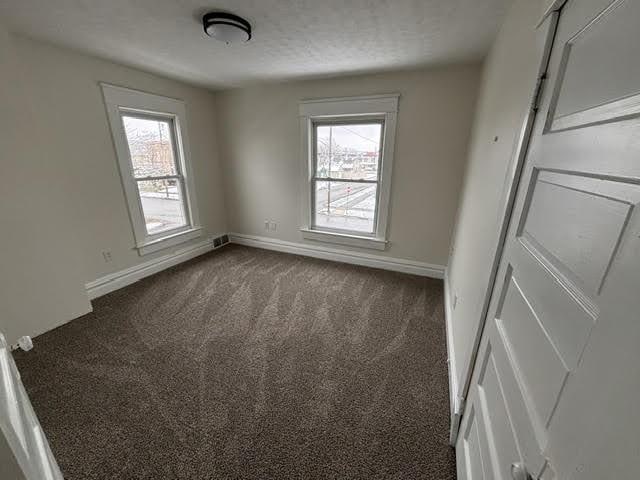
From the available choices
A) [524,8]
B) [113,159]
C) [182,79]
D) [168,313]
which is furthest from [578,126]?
[182,79]

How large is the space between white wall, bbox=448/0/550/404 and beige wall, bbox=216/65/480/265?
811 mm

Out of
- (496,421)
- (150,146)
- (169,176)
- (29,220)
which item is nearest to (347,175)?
(169,176)

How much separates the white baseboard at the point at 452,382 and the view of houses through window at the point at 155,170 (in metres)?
3.42

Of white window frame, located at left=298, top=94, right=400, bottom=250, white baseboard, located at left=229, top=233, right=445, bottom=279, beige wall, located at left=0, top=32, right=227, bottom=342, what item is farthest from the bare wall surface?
white window frame, located at left=298, top=94, right=400, bottom=250

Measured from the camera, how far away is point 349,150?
328 centimetres

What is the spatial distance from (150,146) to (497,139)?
347 centimetres

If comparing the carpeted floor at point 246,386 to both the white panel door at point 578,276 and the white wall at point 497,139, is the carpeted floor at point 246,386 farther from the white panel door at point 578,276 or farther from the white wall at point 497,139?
the white panel door at point 578,276

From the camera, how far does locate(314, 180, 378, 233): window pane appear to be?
3.38m

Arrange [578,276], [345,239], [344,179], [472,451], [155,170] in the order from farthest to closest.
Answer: [345,239]
[344,179]
[155,170]
[472,451]
[578,276]

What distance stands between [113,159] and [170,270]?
141cm

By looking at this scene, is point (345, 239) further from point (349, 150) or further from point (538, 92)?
point (538, 92)

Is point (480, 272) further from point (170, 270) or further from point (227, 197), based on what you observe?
point (227, 197)

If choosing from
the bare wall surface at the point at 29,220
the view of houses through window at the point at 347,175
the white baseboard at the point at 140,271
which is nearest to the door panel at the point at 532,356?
the view of houses through window at the point at 347,175

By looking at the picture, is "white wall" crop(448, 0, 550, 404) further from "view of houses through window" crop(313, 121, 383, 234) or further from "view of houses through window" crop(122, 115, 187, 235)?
"view of houses through window" crop(122, 115, 187, 235)
